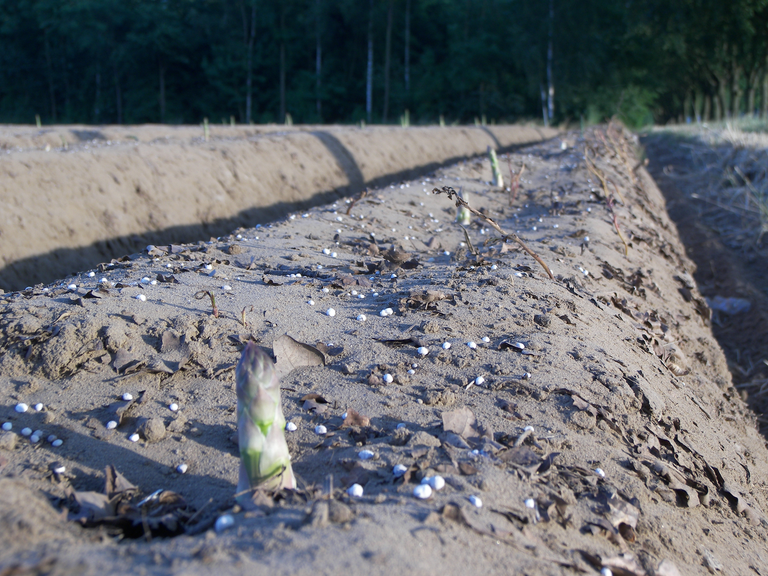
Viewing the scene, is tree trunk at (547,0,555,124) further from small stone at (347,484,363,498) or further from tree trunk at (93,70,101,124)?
small stone at (347,484,363,498)

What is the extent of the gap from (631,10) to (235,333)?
32.5m

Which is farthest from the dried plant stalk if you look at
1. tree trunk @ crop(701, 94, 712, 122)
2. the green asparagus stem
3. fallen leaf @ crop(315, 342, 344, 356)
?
tree trunk @ crop(701, 94, 712, 122)

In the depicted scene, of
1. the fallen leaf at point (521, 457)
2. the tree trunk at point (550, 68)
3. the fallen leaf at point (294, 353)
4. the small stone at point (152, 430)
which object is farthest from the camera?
the tree trunk at point (550, 68)

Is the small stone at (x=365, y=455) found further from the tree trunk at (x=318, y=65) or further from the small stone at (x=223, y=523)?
the tree trunk at (x=318, y=65)

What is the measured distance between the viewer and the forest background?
1112 inches

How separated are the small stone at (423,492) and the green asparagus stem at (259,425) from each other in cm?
44

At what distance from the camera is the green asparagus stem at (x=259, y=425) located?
170 centimetres

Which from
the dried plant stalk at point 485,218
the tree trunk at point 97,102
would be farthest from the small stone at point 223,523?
the tree trunk at point 97,102

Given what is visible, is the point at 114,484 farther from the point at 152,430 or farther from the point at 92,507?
the point at 152,430

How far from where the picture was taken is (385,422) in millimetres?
2291

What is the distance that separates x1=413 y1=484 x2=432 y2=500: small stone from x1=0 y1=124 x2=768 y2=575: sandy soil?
66 millimetres

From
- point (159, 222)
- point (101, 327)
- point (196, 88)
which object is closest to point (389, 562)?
point (101, 327)

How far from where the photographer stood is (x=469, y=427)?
2225mm

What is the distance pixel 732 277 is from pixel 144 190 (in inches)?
294
